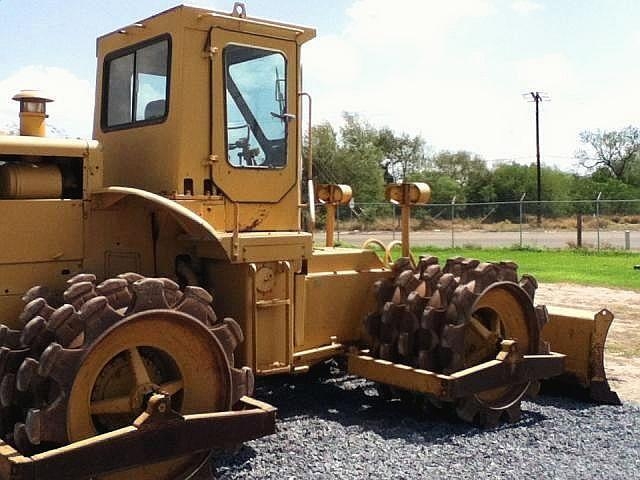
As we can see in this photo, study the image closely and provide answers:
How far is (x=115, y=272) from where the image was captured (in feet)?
17.5

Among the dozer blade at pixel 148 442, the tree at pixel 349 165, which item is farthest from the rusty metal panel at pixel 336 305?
the tree at pixel 349 165

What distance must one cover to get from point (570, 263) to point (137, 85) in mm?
18145

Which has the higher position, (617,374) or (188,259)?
(188,259)

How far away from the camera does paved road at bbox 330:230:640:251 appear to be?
31.3 m

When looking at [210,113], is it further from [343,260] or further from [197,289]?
[343,260]

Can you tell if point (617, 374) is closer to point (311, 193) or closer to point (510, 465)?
point (510, 465)

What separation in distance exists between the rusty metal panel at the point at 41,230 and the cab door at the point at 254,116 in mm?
1021

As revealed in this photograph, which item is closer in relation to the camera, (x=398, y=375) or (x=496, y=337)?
(x=398, y=375)

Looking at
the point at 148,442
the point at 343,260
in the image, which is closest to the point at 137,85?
the point at 343,260

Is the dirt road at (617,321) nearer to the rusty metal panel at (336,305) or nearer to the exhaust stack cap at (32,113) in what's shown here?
the rusty metal panel at (336,305)

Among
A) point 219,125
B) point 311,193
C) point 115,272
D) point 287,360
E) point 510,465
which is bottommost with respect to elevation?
point 510,465

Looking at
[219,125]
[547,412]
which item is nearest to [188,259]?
[219,125]

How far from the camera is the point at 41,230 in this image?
16.4 ft

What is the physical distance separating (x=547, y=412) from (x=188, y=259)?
319cm
